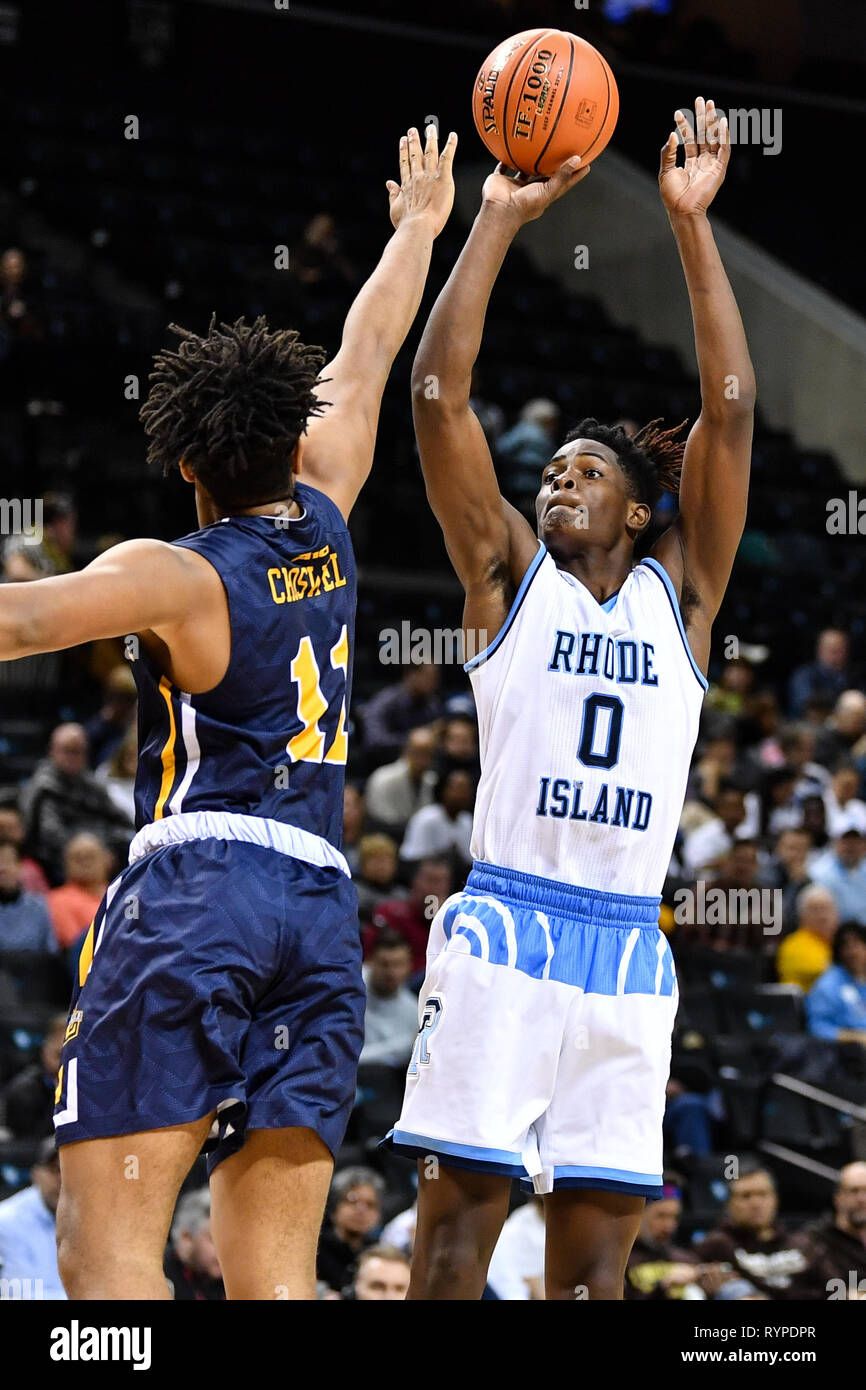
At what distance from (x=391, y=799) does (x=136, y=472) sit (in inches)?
122

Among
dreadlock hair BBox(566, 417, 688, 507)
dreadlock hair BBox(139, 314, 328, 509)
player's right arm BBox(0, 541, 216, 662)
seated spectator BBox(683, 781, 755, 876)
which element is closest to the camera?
player's right arm BBox(0, 541, 216, 662)

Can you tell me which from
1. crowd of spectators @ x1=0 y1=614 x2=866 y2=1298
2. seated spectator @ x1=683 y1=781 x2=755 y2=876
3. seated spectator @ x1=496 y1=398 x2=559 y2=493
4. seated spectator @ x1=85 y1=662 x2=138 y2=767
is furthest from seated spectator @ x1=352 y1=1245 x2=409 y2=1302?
seated spectator @ x1=496 y1=398 x2=559 y2=493

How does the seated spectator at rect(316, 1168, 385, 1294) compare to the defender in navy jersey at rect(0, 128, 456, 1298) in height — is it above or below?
below

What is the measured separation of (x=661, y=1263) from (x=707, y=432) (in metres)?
4.12

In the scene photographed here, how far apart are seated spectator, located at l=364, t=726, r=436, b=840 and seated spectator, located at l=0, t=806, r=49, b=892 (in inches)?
82.8

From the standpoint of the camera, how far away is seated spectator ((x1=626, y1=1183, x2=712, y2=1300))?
7230 millimetres

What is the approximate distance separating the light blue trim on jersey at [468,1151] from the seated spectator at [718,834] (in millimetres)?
6806

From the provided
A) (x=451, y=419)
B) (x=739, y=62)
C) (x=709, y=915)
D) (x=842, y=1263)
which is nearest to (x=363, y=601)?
(x=709, y=915)

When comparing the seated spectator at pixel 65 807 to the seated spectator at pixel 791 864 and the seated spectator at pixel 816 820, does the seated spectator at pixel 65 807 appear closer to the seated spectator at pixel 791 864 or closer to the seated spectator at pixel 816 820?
the seated spectator at pixel 791 864

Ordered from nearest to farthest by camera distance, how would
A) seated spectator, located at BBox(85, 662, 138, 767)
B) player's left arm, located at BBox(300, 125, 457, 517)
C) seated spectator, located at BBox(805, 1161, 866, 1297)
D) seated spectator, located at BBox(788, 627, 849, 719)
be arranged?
player's left arm, located at BBox(300, 125, 457, 517), seated spectator, located at BBox(805, 1161, 866, 1297), seated spectator, located at BBox(85, 662, 138, 767), seated spectator, located at BBox(788, 627, 849, 719)

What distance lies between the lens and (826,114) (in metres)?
16.8

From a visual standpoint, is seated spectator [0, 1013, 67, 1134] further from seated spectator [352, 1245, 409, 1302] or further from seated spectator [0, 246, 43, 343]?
seated spectator [0, 246, 43, 343]

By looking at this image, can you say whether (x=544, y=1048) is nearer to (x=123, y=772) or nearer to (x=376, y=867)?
(x=376, y=867)
